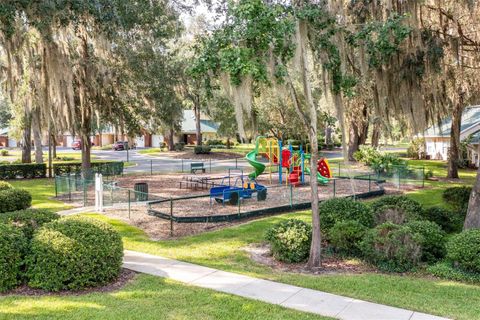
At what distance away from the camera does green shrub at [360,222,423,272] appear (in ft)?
27.0

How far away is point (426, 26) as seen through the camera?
12789mm

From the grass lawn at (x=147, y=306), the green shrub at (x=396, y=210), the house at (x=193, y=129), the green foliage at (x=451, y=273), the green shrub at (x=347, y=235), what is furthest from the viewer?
the house at (x=193, y=129)

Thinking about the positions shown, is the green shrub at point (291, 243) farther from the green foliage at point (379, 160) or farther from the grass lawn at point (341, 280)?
the green foliage at point (379, 160)

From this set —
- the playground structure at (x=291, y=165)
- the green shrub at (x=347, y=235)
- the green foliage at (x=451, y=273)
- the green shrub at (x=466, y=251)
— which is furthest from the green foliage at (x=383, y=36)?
the playground structure at (x=291, y=165)

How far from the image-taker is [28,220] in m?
8.27

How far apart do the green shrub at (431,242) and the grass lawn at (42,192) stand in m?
11.6

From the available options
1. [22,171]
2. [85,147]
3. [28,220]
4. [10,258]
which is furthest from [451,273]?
[22,171]

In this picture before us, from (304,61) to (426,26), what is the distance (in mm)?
6623

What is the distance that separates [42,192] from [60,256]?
13.9 meters

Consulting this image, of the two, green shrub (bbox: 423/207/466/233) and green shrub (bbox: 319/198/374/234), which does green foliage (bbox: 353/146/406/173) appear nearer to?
green shrub (bbox: 423/207/466/233)

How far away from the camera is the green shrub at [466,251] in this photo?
25.1 feet

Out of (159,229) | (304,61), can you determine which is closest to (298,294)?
(304,61)

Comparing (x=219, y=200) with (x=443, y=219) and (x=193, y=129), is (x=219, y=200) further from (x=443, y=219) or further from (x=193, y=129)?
(x=193, y=129)

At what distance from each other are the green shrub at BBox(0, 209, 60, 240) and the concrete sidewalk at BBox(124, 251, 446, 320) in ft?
5.85
